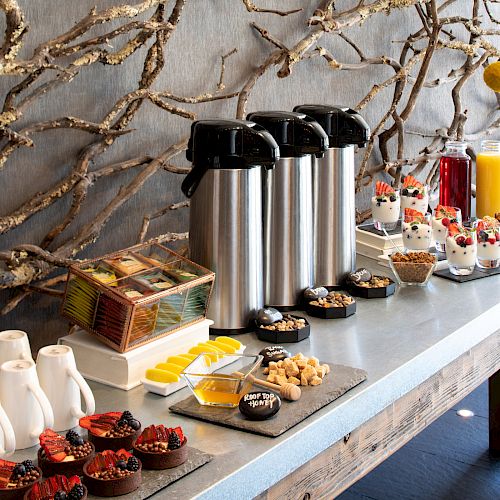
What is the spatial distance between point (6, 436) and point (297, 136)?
903mm

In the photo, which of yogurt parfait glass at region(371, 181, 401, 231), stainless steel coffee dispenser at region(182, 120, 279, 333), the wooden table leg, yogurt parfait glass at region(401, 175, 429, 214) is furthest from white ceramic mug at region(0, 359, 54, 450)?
the wooden table leg

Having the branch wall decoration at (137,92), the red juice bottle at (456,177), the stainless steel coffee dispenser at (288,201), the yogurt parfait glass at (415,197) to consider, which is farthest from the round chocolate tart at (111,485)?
the red juice bottle at (456,177)

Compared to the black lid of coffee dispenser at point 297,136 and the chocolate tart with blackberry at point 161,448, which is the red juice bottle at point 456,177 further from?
the chocolate tart with blackberry at point 161,448

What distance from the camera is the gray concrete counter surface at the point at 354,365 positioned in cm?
128

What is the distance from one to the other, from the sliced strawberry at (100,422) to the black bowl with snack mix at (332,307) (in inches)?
25.5

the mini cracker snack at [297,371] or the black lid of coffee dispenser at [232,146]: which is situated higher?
the black lid of coffee dispenser at [232,146]

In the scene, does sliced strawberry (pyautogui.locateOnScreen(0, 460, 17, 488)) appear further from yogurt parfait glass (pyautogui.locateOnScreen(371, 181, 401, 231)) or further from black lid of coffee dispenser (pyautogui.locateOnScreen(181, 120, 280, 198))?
yogurt parfait glass (pyautogui.locateOnScreen(371, 181, 401, 231))

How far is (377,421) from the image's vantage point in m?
1.59

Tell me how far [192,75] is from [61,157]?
49cm

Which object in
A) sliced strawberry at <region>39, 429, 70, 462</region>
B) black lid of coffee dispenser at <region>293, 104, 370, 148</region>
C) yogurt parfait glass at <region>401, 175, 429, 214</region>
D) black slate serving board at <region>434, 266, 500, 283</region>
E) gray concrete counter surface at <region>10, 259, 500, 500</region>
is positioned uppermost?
black lid of coffee dispenser at <region>293, 104, 370, 148</region>

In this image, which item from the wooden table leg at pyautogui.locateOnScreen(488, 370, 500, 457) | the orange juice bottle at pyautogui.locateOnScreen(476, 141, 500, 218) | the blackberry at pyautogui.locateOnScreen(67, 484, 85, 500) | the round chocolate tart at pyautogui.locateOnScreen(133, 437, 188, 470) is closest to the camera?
the blackberry at pyautogui.locateOnScreen(67, 484, 85, 500)

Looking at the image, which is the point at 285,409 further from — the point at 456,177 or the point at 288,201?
the point at 456,177

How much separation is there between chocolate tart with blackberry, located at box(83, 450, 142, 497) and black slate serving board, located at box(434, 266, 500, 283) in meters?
1.16

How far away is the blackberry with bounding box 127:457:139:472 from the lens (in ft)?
3.90
